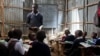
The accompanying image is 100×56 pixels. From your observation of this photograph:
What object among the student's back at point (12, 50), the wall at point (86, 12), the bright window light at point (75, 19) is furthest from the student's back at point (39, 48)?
the bright window light at point (75, 19)

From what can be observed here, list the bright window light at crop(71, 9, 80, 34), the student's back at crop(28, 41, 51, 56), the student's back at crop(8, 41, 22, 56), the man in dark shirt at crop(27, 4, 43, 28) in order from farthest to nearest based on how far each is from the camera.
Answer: the bright window light at crop(71, 9, 80, 34) < the man in dark shirt at crop(27, 4, 43, 28) < the student's back at crop(8, 41, 22, 56) < the student's back at crop(28, 41, 51, 56)

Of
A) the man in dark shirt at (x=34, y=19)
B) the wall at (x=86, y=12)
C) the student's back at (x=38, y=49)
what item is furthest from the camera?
the wall at (x=86, y=12)

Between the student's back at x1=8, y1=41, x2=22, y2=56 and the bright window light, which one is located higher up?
the bright window light

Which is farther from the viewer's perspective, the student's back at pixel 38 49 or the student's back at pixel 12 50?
the student's back at pixel 12 50

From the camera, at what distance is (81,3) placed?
37.1 ft

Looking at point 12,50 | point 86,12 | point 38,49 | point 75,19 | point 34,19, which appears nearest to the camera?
point 38,49

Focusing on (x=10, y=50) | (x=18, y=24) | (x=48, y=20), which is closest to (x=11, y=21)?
(x=18, y=24)

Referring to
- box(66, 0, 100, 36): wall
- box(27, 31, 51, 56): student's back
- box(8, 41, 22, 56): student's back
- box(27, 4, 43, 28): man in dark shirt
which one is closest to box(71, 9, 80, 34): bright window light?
box(66, 0, 100, 36): wall

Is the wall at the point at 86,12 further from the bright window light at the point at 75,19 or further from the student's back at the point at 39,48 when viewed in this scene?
the student's back at the point at 39,48

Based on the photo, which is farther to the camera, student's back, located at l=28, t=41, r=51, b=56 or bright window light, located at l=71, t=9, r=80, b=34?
bright window light, located at l=71, t=9, r=80, b=34

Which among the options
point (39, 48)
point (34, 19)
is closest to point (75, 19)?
point (34, 19)

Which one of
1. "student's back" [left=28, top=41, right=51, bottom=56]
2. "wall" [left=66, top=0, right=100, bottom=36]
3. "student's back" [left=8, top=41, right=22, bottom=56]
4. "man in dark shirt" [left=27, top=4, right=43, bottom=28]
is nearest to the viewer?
"student's back" [left=28, top=41, right=51, bottom=56]

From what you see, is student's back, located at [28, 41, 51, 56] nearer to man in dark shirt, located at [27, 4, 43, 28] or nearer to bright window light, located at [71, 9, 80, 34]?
man in dark shirt, located at [27, 4, 43, 28]

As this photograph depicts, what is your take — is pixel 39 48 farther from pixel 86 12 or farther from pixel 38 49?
pixel 86 12
